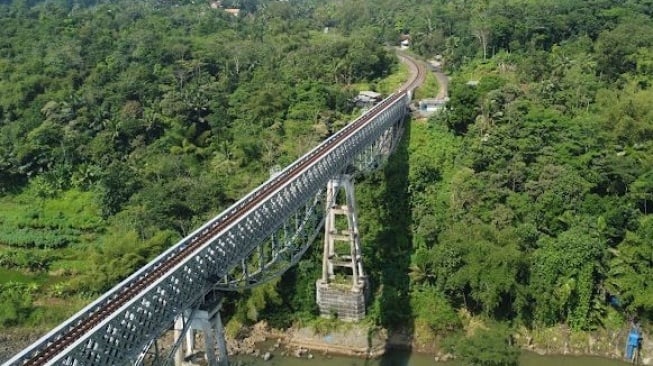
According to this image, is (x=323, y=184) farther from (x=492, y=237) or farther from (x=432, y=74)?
(x=432, y=74)

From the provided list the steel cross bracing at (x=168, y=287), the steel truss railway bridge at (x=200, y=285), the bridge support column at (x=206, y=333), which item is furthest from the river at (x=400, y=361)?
the bridge support column at (x=206, y=333)

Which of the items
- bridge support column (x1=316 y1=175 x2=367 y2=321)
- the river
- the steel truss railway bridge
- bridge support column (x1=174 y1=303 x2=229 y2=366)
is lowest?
the river

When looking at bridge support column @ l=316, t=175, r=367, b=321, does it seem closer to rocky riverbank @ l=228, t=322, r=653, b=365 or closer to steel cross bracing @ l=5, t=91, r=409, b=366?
rocky riverbank @ l=228, t=322, r=653, b=365

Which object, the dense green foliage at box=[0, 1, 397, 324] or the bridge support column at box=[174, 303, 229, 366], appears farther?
the dense green foliage at box=[0, 1, 397, 324]

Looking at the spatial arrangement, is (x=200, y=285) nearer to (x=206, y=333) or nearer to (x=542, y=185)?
(x=206, y=333)

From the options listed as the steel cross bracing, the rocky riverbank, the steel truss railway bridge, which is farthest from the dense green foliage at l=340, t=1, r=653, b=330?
the steel cross bracing

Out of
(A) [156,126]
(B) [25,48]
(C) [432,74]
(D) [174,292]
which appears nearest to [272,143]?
(A) [156,126]

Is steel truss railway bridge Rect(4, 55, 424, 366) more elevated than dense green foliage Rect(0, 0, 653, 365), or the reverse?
steel truss railway bridge Rect(4, 55, 424, 366)
